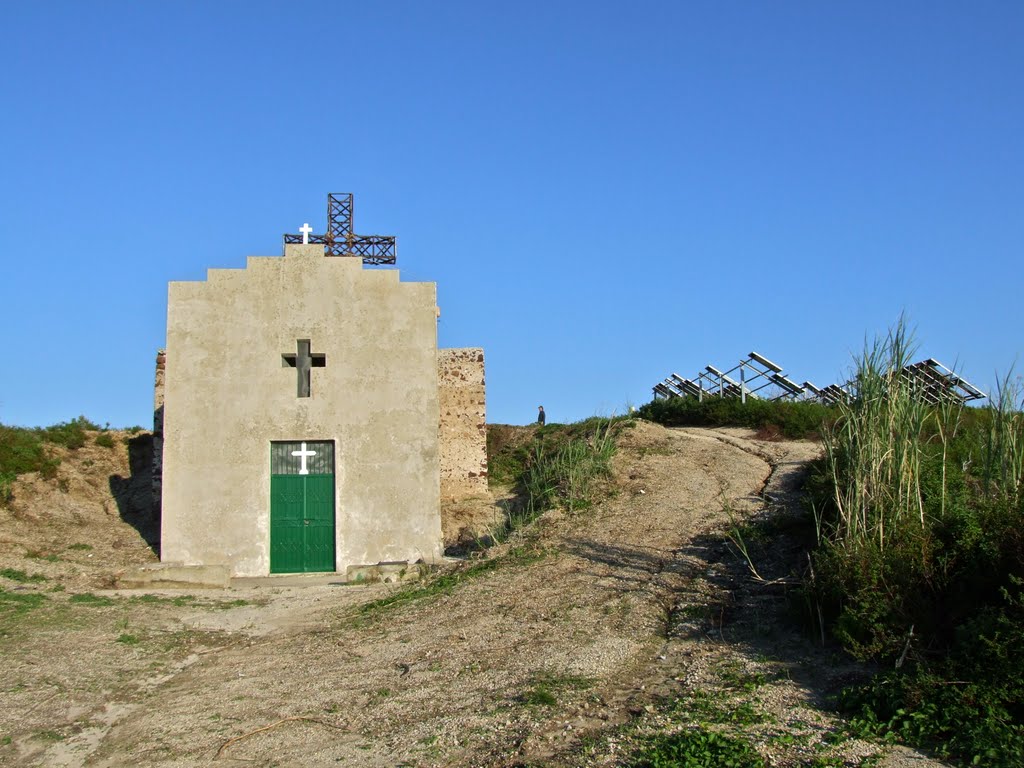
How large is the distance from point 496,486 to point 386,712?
44.7 feet

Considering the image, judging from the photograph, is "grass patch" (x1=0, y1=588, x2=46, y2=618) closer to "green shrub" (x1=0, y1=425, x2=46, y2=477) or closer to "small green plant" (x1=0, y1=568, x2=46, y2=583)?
"small green plant" (x1=0, y1=568, x2=46, y2=583)

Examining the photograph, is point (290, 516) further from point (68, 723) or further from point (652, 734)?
point (652, 734)

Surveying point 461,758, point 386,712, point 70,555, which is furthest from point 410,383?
point 461,758

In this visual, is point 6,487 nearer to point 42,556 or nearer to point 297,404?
point 42,556

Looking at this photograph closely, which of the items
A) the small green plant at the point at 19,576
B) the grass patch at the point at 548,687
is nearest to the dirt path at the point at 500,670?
the grass patch at the point at 548,687

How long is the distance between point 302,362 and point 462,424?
523 cm

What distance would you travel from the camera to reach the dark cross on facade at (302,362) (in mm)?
17234

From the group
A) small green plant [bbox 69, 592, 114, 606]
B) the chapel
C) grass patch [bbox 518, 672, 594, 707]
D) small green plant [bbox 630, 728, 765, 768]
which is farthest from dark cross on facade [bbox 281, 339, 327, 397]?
small green plant [bbox 630, 728, 765, 768]

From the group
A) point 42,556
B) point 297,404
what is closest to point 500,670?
point 297,404

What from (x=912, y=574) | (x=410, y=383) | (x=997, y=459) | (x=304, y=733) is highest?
(x=410, y=383)

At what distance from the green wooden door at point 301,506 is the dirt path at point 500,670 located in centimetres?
144

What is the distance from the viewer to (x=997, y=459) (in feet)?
32.6

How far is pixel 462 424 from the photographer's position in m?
21.7

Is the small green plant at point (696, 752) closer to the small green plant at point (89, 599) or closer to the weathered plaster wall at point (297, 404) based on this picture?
the small green plant at point (89, 599)
